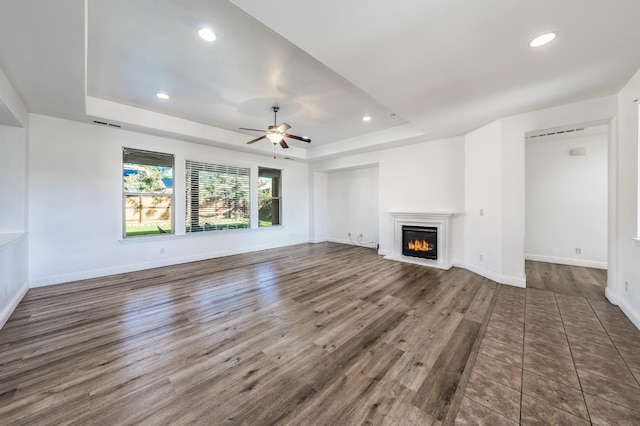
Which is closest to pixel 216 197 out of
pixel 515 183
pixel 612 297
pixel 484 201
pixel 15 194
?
pixel 15 194

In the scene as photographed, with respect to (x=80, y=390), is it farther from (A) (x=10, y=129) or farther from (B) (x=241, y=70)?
(A) (x=10, y=129)

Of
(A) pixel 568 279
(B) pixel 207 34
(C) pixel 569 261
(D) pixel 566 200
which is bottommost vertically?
(A) pixel 568 279

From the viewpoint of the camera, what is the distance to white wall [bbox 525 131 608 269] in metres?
4.68

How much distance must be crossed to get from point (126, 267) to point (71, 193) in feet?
5.18

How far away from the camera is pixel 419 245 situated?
5.29 metres

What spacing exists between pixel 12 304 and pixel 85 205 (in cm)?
182

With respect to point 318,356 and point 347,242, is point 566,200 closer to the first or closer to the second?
point 347,242

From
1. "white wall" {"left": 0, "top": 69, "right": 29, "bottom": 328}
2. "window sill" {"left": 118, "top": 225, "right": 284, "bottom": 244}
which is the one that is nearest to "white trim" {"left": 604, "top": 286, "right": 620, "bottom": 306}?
"window sill" {"left": 118, "top": 225, "right": 284, "bottom": 244}

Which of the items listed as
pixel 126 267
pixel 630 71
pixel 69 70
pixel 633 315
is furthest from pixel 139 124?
pixel 633 315

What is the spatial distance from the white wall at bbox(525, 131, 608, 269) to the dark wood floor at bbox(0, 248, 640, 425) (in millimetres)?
1720

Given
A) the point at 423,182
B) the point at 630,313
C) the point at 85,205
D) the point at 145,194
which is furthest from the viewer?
the point at 423,182

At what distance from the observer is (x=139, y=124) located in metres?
4.28

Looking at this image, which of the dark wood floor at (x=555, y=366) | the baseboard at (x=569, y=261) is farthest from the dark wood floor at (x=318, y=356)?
the baseboard at (x=569, y=261)

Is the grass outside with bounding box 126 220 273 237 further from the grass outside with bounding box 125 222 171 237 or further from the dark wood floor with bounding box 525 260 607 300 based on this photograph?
the dark wood floor with bounding box 525 260 607 300
